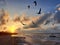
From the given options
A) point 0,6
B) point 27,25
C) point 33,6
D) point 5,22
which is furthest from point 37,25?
point 0,6

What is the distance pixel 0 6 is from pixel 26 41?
1.55 ft

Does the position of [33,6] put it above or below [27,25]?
above

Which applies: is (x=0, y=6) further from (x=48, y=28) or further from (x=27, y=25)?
(x=48, y=28)

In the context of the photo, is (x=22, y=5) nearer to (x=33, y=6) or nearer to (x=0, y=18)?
(x=33, y=6)

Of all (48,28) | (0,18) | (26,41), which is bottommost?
(26,41)

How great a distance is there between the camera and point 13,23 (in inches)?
63.9

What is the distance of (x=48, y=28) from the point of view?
1581 mm

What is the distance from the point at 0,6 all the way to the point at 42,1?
46 cm

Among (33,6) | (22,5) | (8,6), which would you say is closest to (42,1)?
(33,6)

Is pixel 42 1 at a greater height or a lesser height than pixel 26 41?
greater

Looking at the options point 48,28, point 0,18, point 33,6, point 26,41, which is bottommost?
point 26,41

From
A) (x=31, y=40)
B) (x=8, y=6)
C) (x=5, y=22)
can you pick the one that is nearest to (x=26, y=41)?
(x=31, y=40)

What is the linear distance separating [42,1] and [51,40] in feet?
1.39

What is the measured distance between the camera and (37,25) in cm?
160
